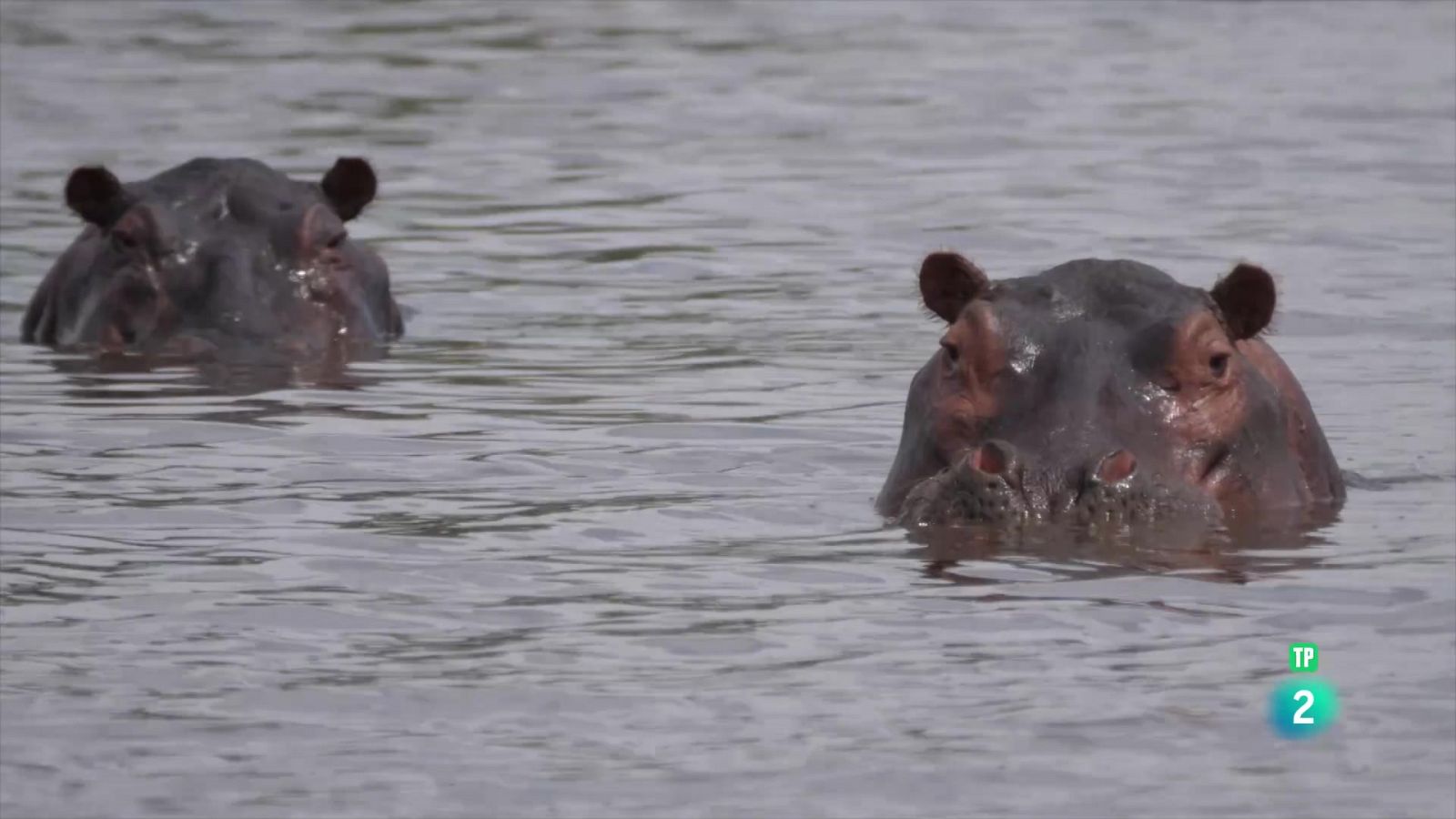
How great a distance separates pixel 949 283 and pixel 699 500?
1.21m

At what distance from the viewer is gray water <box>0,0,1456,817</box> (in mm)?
7398

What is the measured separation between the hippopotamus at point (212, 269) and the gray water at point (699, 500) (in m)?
0.37

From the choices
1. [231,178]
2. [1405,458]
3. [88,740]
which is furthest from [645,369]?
[88,740]

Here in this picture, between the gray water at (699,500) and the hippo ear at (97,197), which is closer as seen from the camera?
the gray water at (699,500)

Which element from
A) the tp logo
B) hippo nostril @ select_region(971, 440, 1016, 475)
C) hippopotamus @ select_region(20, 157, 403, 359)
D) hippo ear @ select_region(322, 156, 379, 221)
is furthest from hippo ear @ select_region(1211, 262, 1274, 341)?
hippo ear @ select_region(322, 156, 379, 221)

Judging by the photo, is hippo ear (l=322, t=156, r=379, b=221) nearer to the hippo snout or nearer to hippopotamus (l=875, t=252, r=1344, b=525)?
hippopotamus (l=875, t=252, r=1344, b=525)

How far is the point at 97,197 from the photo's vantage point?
15758 millimetres

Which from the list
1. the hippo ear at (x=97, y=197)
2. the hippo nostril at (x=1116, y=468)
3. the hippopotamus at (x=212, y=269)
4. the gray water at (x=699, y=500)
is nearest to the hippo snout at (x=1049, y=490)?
the hippo nostril at (x=1116, y=468)

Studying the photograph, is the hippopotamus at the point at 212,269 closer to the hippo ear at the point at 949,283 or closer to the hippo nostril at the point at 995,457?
the hippo ear at the point at 949,283

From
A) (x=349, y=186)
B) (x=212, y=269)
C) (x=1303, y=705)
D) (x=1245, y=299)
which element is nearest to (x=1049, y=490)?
(x=1245, y=299)

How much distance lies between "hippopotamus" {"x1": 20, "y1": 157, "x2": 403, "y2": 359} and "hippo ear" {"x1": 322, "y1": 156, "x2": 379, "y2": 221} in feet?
0.04

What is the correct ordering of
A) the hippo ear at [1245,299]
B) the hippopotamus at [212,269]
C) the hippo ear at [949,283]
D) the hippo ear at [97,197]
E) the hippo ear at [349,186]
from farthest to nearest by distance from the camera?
the hippo ear at [349,186] → the hippo ear at [97,197] → the hippopotamus at [212,269] → the hippo ear at [949,283] → the hippo ear at [1245,299]

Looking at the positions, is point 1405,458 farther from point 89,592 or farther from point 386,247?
point 386,247

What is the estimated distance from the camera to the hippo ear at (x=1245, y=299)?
10305 millimetres
